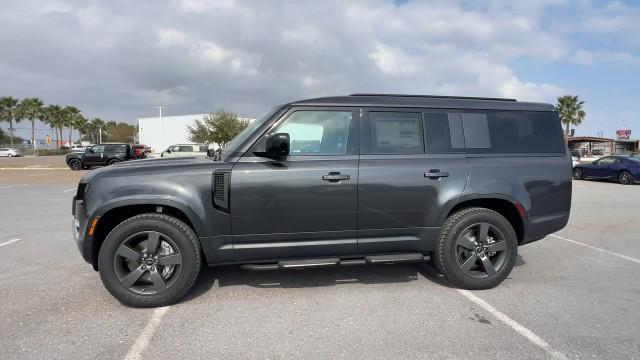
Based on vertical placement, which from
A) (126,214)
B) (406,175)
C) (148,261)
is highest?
(406,175)

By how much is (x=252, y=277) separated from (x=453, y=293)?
223 centimetres

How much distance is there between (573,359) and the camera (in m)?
2.75

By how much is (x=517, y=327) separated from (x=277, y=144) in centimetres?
260

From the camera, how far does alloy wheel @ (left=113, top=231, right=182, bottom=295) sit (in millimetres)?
3514

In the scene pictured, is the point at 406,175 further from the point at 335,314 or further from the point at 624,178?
the point at 624,178

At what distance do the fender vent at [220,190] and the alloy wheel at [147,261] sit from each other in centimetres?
55

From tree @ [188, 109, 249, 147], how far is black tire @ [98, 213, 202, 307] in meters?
45.4

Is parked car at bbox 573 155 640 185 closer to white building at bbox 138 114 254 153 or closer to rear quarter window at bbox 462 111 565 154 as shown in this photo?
rear quarter window at bbox 462 111 565 154

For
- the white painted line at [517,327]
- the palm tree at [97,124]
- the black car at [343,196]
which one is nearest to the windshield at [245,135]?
the black car at [343,196]

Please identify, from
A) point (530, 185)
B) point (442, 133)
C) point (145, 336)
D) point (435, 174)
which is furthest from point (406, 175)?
point (145, 336)

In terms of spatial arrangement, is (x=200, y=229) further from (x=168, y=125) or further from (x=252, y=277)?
(x=168, y=125)

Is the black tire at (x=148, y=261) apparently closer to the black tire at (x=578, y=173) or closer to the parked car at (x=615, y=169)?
the parked car at (x=615, y=169)

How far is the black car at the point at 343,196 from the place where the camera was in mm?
3523

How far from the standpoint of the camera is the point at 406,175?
3816 millimetres
